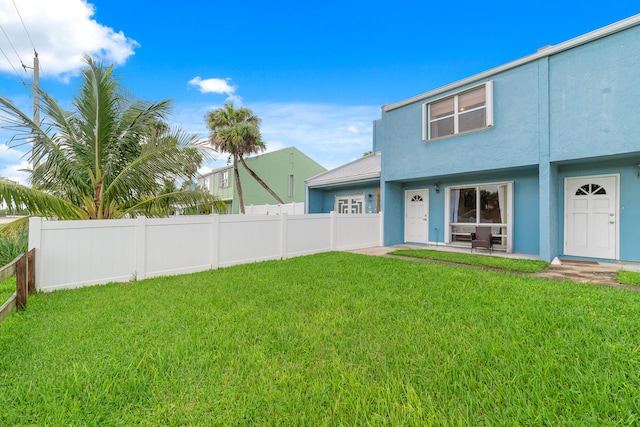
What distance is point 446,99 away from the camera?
9.20 meters

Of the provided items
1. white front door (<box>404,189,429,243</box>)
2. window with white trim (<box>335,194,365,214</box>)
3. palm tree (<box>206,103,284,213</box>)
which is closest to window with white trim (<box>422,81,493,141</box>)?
white front door (<box>404,189,429,243</box>)

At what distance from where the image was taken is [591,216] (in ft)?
24.8

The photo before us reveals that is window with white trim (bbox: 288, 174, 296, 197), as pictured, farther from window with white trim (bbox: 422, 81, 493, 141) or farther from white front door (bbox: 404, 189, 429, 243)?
window with white trim (bbox: 422, 81, 493, 141)

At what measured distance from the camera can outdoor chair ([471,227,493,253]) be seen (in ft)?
28.1

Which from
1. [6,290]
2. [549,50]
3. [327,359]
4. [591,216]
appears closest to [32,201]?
[6,290]

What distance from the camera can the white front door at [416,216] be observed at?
11.0 meters

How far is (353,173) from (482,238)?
594 cm

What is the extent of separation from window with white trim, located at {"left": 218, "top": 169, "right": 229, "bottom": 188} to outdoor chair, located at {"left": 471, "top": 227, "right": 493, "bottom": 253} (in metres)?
18.7

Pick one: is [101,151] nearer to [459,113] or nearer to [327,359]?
[327,359]

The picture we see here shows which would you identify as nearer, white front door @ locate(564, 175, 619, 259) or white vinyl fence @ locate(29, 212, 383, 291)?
white vinyl fence @ locate(29, 212, 383, 291)

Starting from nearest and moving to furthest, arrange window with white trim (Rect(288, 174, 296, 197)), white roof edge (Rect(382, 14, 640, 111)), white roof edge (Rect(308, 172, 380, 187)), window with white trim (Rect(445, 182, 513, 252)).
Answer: white roof edge (Rect(382, 14, 640, 111)) < window with white trim (Rect(445, 182, 513, 252)) < white roof edge (Rect(308, 172, 380, 187)) < window with white trim (Rect(288, 174, 296, 197))

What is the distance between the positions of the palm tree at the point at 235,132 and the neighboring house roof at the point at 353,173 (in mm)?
6660

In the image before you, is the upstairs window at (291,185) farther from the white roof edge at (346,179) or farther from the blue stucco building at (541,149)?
the blue stucco building at (541,149)

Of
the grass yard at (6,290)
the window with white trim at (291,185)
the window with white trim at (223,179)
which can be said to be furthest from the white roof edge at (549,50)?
the window with white trim at (223,179)
